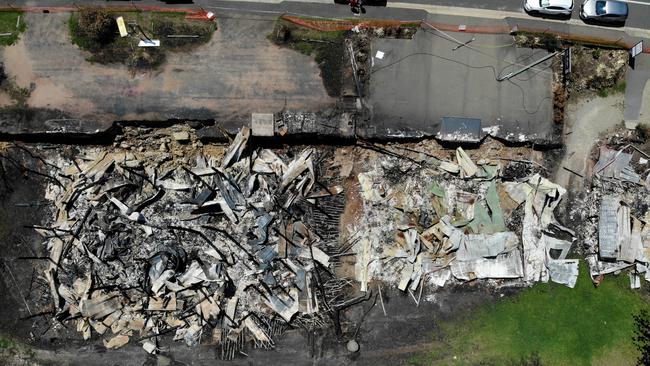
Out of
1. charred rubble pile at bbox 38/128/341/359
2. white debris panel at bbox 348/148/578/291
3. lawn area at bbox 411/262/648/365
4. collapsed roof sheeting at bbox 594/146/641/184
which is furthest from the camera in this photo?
collapsed roof sheeting at bbox 594/146/641/184

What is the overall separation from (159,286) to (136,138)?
18.1ft

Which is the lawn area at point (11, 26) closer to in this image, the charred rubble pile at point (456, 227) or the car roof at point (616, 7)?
the charred rubble pile at point (456, 227)

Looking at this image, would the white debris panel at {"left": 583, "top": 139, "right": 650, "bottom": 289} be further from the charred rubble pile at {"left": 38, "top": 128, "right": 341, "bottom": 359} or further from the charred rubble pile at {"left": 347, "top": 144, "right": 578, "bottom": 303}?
the charred rubble pile at {"left": 38, "top": 128, "right": 341, "bottom": 359}

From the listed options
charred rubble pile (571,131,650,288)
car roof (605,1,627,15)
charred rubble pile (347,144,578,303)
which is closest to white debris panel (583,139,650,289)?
charred rubble pile (571,131,650,288)

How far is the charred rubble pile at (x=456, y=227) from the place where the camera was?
2105 centimetres

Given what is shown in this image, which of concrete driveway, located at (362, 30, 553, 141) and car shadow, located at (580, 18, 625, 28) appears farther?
car shadow, located at (580, 18, 625, 28)

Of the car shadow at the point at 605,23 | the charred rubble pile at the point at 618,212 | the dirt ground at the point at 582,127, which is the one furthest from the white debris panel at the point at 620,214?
the car shadow at the point at 605,23

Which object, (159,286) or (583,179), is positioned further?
(583,179)

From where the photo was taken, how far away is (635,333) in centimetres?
2128

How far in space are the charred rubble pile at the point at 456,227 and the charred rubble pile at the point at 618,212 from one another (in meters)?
1.03

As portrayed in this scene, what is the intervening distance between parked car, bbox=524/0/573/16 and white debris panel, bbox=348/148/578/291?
20.5 feet

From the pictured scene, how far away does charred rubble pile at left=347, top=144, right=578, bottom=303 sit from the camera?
21047 mm

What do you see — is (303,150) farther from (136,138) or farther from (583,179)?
(583,179)

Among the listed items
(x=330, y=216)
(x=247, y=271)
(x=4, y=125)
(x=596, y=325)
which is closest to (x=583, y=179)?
(x=596, y=325)
